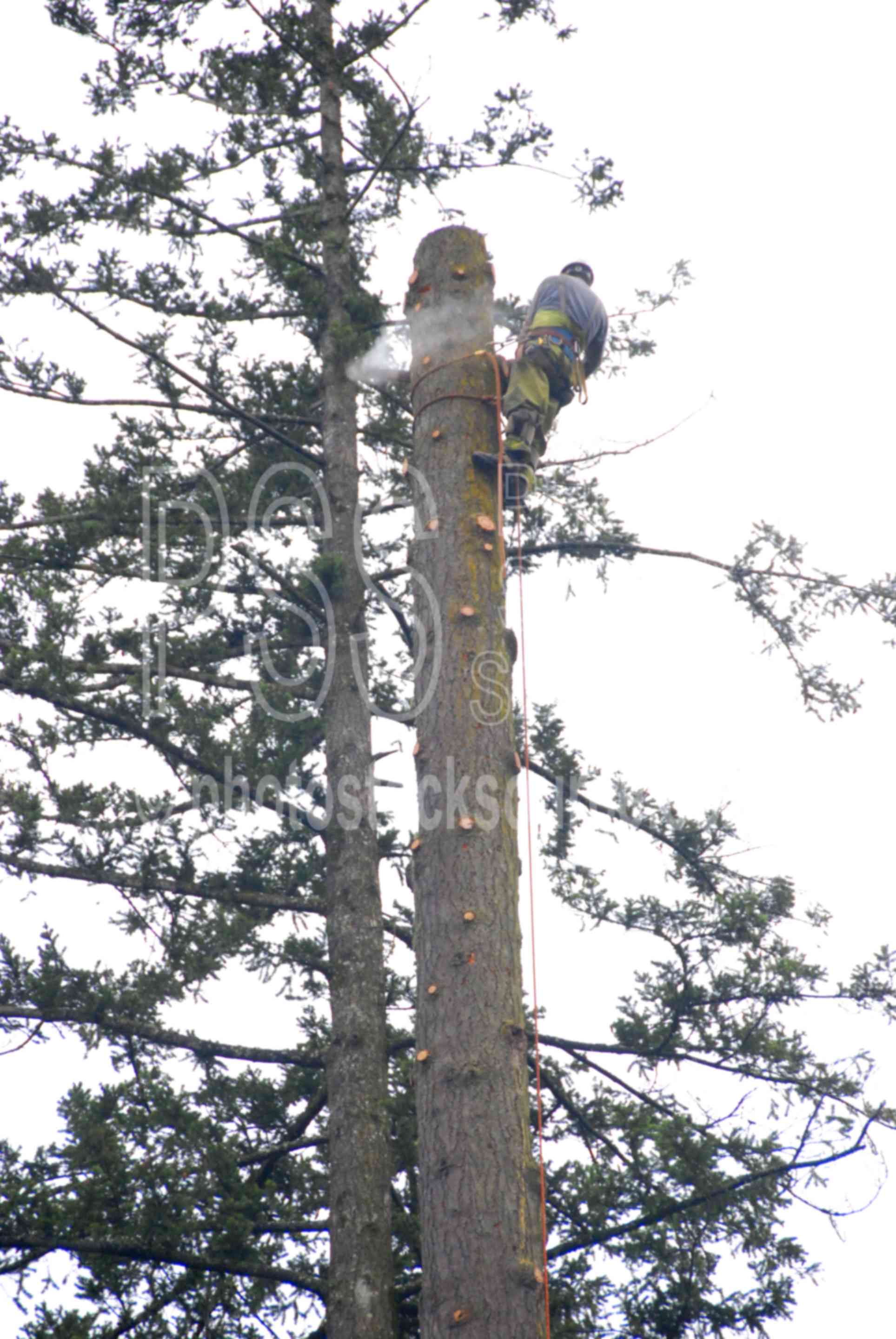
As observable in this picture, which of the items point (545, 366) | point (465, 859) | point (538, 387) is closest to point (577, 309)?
point (545, 366)

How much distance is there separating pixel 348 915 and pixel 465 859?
7.95 feet

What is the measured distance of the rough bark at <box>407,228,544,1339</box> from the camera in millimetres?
4797

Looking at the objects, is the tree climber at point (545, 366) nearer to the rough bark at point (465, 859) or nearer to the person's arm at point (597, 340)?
the person's arm at point (597, 340)

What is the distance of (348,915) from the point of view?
7691mm

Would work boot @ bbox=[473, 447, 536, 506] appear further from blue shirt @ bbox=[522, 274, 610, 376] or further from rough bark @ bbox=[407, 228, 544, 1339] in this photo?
blue shirt @ bbox=[522, 274, 610, 376]

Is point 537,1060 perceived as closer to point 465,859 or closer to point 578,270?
point 465,859

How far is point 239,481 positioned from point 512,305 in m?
2.25

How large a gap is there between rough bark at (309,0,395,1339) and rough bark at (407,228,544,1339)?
189cm

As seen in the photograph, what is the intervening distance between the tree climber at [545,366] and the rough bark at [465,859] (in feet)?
0.65

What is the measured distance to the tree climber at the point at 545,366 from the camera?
6586mm

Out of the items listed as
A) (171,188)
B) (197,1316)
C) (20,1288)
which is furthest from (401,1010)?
(171,188)

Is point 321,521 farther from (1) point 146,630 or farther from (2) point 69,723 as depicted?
(2) point 69,723

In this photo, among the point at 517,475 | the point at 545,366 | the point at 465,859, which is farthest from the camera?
the point at 545,366

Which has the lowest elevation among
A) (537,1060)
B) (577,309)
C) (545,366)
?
(537,1060)
